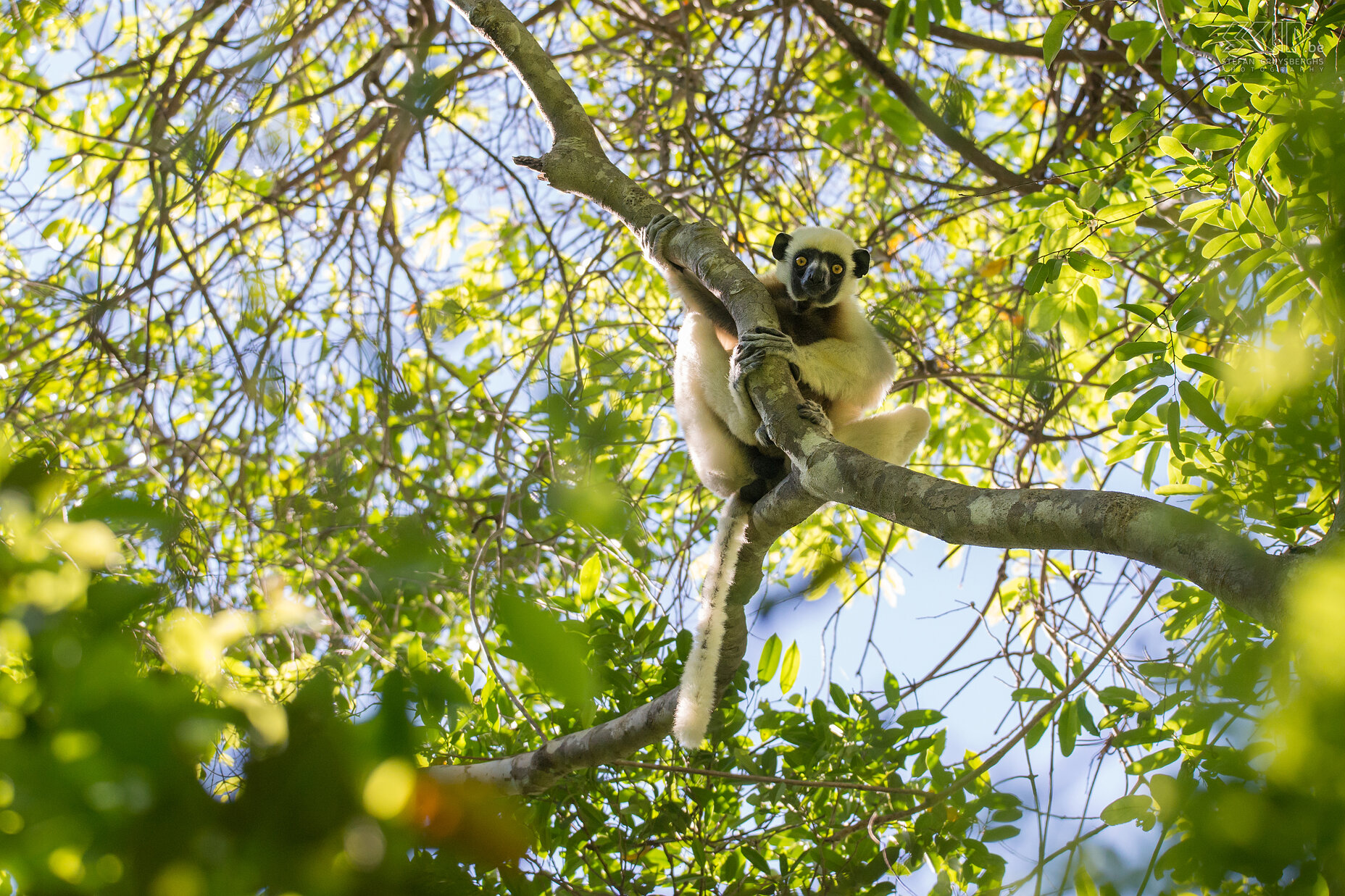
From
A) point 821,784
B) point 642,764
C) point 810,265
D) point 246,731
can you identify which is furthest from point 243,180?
point 246,731

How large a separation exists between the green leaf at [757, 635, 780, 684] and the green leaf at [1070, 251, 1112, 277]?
1.57 m

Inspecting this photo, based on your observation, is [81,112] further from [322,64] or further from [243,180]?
[243,180]

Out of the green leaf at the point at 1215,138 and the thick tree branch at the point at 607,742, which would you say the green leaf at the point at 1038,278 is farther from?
the thick tree branch at the point at 607,742

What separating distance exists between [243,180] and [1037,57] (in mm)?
3955

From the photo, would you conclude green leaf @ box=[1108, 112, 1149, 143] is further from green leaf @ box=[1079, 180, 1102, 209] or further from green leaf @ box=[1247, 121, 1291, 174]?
green leaf @ box=[1247, 121, 1291, 174]

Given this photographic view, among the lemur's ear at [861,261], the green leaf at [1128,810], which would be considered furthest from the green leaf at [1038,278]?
the lemur's ear at [861,261]

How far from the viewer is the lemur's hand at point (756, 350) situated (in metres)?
2.57

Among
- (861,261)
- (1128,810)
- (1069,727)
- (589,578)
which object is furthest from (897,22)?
(1128,810)

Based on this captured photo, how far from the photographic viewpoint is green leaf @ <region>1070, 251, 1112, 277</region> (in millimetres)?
2531

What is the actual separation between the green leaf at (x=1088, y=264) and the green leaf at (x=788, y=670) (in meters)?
Answer: 1.54

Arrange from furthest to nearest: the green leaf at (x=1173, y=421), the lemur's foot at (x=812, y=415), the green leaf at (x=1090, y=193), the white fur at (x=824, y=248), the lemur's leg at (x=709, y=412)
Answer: the white fur at (x=824, y=248) < the lemur's leg at (x=709, y=412) < the green leaf at (x=1090, y=193) < the lemur's foot at (x=812, y=415) < the green leaf at (x=1173, y=421)

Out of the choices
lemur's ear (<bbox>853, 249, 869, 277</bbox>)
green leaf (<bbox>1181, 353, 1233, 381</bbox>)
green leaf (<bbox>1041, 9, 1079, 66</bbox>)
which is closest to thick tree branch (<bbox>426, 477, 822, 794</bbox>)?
green leaf (<bbox>1181, 353, 1233, 381</bbox>)

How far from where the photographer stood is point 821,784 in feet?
7.70

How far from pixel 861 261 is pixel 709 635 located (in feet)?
7.09
